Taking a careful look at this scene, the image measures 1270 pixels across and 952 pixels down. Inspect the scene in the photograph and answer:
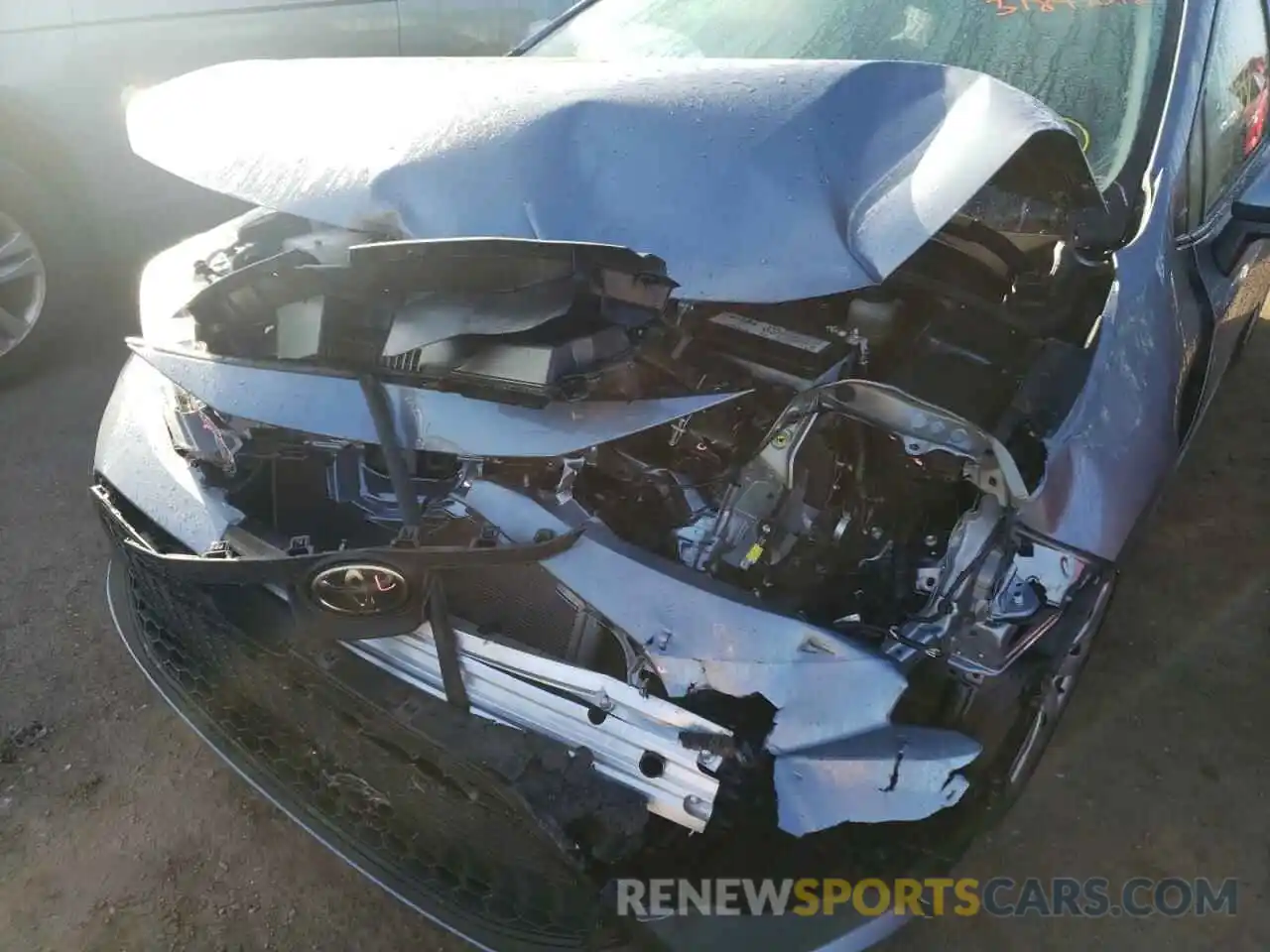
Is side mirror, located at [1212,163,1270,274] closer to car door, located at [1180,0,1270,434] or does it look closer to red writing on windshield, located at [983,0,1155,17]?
car door, located at [1180,0,1270,434]

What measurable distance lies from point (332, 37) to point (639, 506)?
334cm

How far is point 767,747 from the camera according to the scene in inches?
60.1

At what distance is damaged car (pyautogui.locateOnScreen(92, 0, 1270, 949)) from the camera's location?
5.09 feet

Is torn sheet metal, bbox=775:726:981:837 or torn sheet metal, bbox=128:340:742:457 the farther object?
torn sheet metal, bbox=128:340:742:457

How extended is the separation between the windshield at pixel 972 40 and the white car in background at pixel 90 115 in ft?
5.83

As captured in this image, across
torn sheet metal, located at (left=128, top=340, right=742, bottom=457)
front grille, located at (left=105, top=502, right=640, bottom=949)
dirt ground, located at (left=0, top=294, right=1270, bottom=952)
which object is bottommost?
dirt ground, located at (left=0, top=294, right=1270, bottom=952)

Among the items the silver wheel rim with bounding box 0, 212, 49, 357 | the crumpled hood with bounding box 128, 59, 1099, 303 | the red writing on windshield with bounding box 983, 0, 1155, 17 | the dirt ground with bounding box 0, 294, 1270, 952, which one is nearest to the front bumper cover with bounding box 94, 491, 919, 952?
the dirt ground with bounding box 0, 294, 1270, 952

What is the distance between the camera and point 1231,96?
2.56 m

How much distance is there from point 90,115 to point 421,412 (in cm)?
301

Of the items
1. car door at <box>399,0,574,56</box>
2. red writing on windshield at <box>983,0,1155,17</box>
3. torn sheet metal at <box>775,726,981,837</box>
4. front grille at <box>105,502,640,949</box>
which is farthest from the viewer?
car door at <box>399,0,574,56</box>

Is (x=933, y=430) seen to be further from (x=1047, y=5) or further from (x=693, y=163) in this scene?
(x=1047, y=5)

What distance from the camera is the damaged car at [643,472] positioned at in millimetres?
1553

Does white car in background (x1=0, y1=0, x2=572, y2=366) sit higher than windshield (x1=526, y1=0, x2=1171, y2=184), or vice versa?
windshield (x1=526, y1=0, x2=1171, y2=184)

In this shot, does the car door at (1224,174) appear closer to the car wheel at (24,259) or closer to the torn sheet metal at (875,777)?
the torn sheet metal at (875,777)
